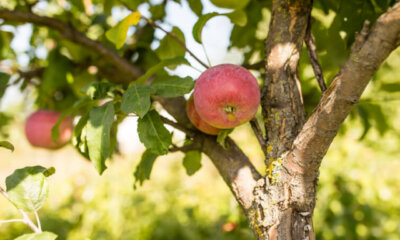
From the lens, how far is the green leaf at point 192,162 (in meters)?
1.03

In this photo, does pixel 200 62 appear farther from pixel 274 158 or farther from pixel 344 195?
pixel 344 195

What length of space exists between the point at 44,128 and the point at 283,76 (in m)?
1.11

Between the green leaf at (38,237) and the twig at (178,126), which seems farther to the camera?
the twig at (178,126)

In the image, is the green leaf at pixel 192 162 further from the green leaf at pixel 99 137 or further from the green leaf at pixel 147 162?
the green leaf at pixel 99 137

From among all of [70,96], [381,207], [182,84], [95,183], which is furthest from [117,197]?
[182,84]

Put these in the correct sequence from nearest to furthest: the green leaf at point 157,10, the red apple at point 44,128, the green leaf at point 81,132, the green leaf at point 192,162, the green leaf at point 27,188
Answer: the green leaf at point 27,188
the green leaf at point 81,132
the green leaf at point 192,162
the green leaf at point 157,10
the red apple at point 44,128

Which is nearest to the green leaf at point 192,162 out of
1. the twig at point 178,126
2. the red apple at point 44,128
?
the twig at point 178,126

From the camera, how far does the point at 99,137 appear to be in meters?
0.77

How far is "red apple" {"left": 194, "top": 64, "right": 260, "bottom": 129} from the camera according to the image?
78 cm

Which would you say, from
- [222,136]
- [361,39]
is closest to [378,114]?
[222,136]

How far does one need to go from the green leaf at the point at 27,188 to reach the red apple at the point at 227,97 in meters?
0.35

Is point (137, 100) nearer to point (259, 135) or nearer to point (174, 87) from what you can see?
point (174, 87)

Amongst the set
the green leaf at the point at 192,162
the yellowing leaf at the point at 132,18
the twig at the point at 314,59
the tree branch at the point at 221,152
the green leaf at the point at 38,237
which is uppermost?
the yellowing leaf at the point at 132,18

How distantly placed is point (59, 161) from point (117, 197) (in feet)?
18.8
